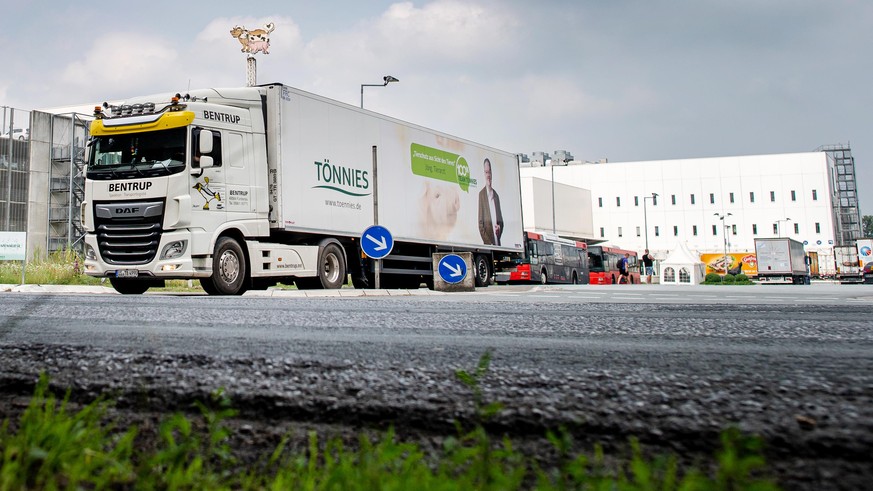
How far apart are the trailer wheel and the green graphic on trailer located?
398cm

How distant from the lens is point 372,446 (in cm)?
186

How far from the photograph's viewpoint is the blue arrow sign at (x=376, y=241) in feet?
54.4

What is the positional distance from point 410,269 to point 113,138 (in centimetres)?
852

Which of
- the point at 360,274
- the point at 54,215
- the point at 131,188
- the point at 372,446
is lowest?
the point at 372,446

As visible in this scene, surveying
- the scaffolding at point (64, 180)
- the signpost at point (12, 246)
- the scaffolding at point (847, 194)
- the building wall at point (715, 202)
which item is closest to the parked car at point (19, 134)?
the scaffolding at point (64, 180)

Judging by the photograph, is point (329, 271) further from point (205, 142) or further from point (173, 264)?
point (205, 142)

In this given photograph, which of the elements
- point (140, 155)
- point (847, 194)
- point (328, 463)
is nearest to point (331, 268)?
point (140, 155)

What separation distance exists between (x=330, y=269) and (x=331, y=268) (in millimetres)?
35

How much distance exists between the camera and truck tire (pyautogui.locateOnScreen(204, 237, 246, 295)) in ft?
44.1

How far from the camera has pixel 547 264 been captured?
33812mm

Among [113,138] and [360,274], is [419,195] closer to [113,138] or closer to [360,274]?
[360,274]

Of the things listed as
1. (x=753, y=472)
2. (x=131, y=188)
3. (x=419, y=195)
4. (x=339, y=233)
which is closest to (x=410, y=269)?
(x=419, y=195)

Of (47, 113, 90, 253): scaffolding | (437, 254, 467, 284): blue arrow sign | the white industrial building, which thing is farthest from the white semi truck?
the white industrial building

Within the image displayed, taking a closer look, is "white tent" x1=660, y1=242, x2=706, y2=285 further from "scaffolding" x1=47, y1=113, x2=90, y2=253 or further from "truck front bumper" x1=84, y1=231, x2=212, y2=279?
"scaffolding" x1=47, y1=113, x2=90, y2=253
